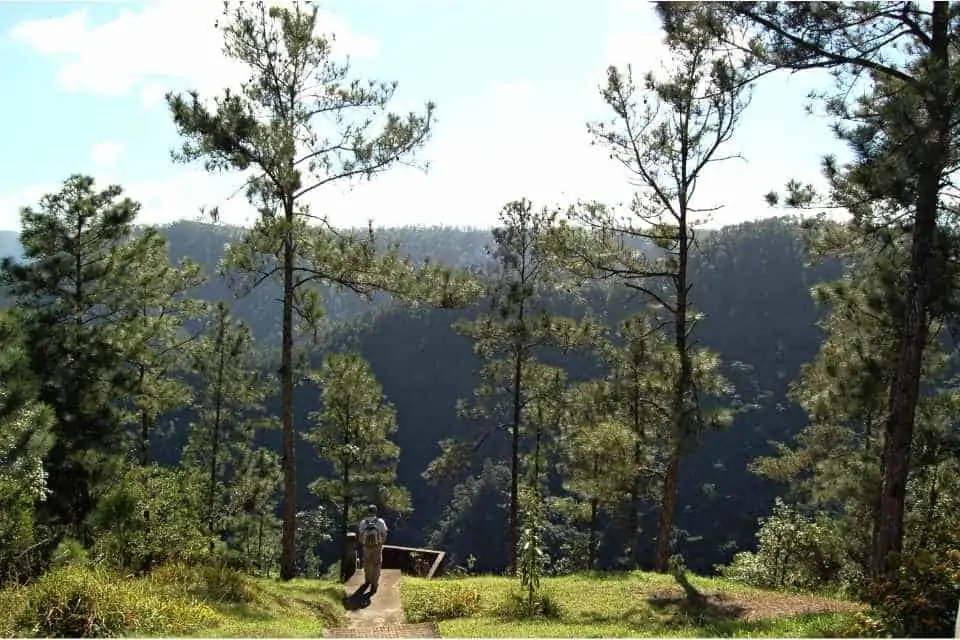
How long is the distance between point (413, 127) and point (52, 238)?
771 cm

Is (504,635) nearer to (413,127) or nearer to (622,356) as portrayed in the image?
(413,127)

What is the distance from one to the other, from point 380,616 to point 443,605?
1030mm

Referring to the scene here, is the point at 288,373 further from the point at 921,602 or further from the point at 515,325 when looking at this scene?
the point at 921,602

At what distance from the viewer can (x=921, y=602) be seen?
5797mm

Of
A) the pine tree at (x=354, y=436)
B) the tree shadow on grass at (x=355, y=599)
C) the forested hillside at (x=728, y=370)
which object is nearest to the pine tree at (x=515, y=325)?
the pine tree at (x=354, y=436)

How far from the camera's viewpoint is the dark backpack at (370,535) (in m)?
11.9

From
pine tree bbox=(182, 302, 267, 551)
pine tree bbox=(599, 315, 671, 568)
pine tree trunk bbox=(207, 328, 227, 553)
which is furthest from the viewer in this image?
pine tree trunk bbox=(207, 328, 227, 553)

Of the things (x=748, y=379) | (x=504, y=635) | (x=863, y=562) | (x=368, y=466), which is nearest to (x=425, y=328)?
(x=748, y=379)

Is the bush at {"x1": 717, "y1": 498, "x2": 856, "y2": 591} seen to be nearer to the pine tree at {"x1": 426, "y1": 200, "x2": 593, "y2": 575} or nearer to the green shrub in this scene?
the pine tree at {"x1": 426, "y1": 200, "x2": 593, "y2": 575}

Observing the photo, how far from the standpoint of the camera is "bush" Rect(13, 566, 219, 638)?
243 inches

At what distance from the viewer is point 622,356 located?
18.5 metres

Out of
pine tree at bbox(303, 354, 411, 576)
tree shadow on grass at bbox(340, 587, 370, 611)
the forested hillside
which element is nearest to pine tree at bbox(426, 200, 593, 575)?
pine tree at bbox(303, 354, 411, 576)

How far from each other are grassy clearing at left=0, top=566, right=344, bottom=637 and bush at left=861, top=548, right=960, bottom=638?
18.9ft

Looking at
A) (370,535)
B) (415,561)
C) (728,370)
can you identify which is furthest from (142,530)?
(728,370)
